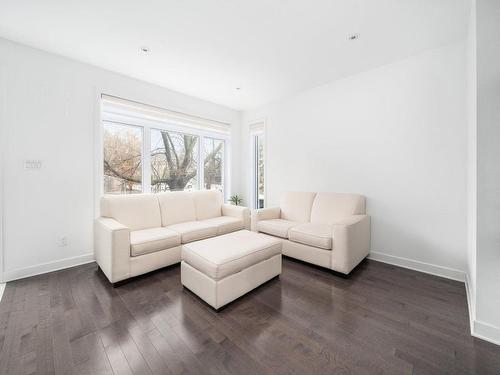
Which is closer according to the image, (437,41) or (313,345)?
(313,345)

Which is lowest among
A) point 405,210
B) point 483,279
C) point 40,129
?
point 483,279

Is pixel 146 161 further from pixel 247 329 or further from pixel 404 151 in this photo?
pixel 404 151

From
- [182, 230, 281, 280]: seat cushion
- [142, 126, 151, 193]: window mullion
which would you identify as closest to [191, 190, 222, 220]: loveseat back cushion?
[142, 126, 151, 193]: window mullion

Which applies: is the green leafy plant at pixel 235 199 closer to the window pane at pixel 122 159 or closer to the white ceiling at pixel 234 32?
the window pane at pixel 122 159

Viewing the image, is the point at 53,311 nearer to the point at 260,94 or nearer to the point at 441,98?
the point at 260,94

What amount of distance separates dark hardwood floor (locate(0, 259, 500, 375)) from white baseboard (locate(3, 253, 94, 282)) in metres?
0.13

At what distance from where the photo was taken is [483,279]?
1.49 meters

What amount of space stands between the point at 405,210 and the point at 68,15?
413 cm

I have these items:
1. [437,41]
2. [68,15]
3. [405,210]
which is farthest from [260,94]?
[405,210]

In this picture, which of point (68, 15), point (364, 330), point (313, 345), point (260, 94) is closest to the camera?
point (313, 345)

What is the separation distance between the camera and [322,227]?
2844mm

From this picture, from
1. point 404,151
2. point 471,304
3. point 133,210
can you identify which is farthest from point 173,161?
point 471,304

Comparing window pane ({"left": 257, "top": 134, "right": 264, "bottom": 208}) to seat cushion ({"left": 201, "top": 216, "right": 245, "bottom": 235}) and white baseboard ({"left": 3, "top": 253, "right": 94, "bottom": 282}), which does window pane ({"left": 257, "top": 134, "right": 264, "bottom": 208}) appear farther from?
white baseboard ({"left": 3, "top": 253, "right": 94, "bottom": 282})

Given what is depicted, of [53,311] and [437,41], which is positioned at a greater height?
[437,41]
